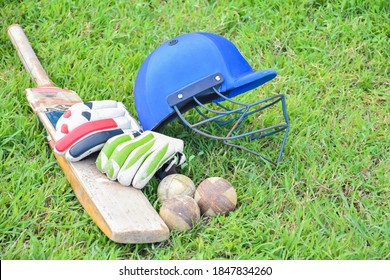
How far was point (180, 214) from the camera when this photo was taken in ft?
9.34

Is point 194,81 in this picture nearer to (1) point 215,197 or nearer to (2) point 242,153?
(2) point 242,153

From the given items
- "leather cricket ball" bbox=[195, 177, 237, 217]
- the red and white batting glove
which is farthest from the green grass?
the red and white batting glove

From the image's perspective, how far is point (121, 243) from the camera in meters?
2.81

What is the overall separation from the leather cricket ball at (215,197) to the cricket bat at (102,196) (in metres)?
0.22

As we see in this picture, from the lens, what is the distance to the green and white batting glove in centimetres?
296

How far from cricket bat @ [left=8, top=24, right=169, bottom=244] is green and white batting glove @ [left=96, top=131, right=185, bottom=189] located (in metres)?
0.05

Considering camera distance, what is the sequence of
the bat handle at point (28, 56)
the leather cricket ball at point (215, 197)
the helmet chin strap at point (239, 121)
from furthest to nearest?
the bat handle at point (28, 56) < the helmet chin strap at point (239, 121) < the leather cricket ball at point (215, 197)

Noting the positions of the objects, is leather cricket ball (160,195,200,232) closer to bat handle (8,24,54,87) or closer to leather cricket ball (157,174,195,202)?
leather cricket ball (157,174,195,202)

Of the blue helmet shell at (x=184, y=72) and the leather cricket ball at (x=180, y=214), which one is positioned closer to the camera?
the leather cricket ball at (x=180, y=214)

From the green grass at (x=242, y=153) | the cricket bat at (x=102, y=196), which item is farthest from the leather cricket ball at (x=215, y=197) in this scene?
the cricket bat at (x=102, y=196)

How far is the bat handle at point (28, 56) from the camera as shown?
3586 millimetres

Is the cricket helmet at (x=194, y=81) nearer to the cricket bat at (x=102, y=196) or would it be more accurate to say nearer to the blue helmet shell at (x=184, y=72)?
the blue helmet shell at (x=184, y=72)
